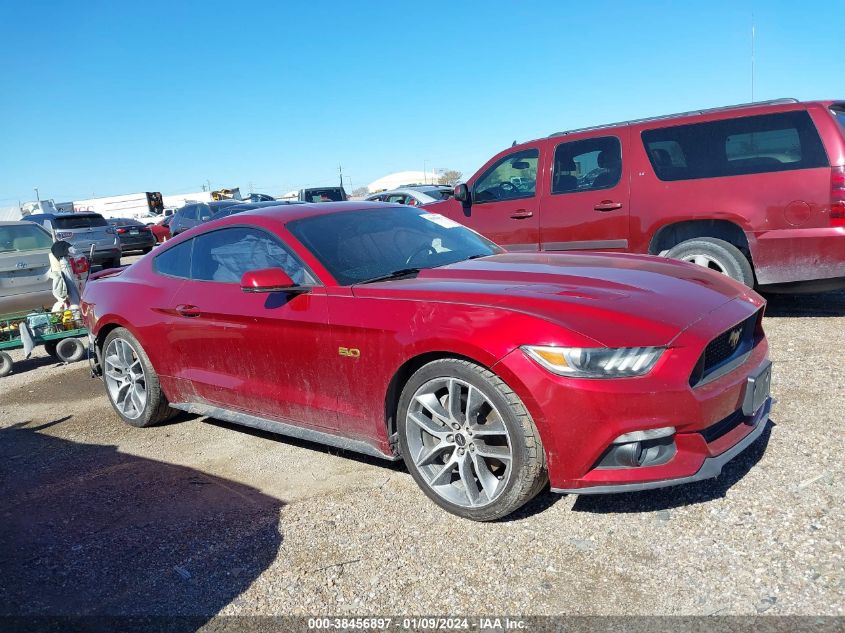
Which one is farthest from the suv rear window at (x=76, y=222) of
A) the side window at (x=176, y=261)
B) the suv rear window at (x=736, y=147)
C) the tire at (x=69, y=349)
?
the suv rear window at (x=736, y=147)

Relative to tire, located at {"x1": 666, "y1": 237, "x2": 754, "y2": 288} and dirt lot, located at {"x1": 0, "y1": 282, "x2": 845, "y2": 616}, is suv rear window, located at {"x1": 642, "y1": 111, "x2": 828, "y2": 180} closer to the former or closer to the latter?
tire, located at {"x1": 666, "y1": 237, "x2": 754, "y2": 288}

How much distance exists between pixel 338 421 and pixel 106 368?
256 centimetres

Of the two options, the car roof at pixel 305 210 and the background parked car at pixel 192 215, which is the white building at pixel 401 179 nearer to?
the background parked car at pixel 192 215

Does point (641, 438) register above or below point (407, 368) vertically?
below

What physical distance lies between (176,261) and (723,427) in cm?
366

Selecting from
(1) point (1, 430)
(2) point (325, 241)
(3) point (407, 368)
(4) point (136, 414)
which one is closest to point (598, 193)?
(2) point (325, 241)

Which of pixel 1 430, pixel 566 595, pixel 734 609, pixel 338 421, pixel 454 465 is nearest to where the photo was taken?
pixel 734 609

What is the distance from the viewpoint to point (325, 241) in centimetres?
397

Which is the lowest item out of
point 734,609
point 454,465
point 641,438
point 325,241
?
point 734,609

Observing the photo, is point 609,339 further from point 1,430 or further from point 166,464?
point 1,430

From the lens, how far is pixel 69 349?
750cm

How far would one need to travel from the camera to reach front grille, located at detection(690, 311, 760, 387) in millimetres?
2839

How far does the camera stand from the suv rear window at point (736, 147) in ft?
18.6

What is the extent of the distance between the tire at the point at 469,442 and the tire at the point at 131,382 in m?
2.34
